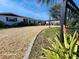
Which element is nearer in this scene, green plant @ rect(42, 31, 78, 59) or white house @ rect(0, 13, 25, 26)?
green plant @ rect(42, 31, 78, 59)

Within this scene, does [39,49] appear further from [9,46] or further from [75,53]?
[75,53]

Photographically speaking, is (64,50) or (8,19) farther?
(8,19)

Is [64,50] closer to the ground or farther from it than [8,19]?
closer to the ground

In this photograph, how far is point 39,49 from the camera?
10.6 meters

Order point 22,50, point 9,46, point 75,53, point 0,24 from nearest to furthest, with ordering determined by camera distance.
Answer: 1. point 75,53
2. point 22,50
3. point 9,46
4. point 0,24

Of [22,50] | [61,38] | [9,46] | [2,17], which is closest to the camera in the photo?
[61,38]

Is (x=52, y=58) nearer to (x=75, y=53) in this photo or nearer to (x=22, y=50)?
(x=75, y=53)

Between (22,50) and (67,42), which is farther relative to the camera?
(22,50)

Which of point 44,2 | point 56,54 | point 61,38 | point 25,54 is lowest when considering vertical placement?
point 25,54

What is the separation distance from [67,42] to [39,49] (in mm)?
4407

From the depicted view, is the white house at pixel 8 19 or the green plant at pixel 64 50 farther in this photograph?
the white house at pixel 8 19

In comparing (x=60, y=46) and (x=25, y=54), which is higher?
(x=60, y=46)

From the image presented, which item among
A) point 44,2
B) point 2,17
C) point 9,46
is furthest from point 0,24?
point 44,2

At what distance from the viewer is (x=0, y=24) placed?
4072 centimetres
